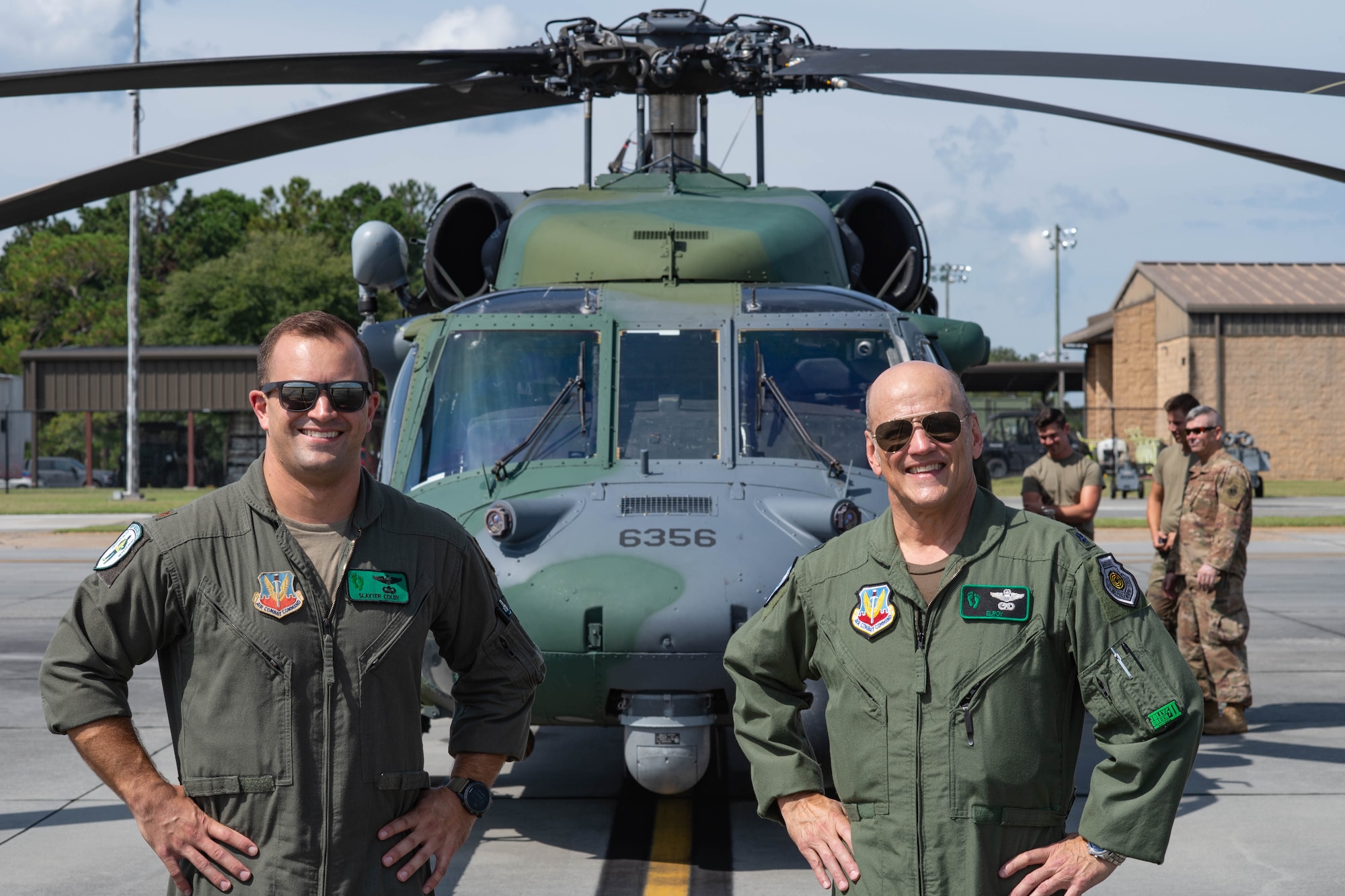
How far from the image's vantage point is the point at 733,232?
7211mm

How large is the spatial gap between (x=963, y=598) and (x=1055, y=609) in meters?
0.17

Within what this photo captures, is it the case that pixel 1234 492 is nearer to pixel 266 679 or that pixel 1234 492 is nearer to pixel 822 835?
pixel 822 835

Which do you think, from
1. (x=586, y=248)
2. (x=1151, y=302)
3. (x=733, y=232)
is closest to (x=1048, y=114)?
(x=733, y=232)

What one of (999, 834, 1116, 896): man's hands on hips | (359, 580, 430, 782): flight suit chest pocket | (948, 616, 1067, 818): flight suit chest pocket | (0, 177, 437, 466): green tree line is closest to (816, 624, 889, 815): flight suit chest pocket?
(948, 616, 1067, 818): flight suit chest pocket

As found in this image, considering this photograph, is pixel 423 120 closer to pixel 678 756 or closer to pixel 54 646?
pixel 678 756

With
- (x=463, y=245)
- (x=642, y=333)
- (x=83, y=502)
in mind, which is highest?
(x=463, y=245)

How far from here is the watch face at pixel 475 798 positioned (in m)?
2.87

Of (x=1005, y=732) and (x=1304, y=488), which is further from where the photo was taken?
(x=1304, y=488)

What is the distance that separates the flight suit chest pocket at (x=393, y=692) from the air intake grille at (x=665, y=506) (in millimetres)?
2566

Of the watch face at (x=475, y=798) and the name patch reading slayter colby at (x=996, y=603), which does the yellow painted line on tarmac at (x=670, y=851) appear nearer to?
the watch face at (x=475, y=798)

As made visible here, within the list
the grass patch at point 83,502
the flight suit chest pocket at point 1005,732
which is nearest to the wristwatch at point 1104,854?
the flight suit chest pocket at point 1005,732

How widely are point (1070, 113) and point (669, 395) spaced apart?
2552mm

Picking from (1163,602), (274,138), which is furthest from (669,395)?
(1163,602)

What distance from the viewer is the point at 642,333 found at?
6.36 m
